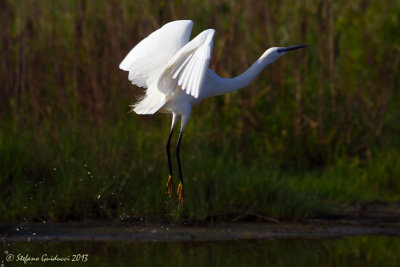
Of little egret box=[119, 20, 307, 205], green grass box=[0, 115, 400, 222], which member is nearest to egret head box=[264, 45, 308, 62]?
little egret box=[119, 20, 307, 205]

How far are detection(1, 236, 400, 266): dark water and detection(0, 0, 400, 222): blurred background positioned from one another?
403 millimetres

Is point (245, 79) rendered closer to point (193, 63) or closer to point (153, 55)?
point (153, 55)

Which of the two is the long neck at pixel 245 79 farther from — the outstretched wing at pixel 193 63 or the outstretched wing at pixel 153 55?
the outstretched wing at pixel 193 63

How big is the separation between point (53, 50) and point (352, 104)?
294cm

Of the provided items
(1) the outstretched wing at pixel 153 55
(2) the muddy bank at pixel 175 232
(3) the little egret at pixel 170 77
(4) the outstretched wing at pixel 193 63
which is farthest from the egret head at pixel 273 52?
(2) the muddy bank at pixel 175 232

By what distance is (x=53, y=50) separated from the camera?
651cm

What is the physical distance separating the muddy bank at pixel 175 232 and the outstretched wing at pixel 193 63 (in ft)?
5.27

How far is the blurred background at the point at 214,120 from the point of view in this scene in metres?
5.50

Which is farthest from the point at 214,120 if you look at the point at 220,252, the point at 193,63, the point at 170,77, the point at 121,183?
the point at 193,63

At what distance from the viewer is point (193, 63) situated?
12.5 ft

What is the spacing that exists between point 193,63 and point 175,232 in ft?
6.44

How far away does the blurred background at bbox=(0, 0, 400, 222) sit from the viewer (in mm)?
5504

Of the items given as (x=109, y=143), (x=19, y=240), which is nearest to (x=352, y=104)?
(x=109, y=143)

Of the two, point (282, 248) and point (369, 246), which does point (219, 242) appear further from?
point (369, 246)
